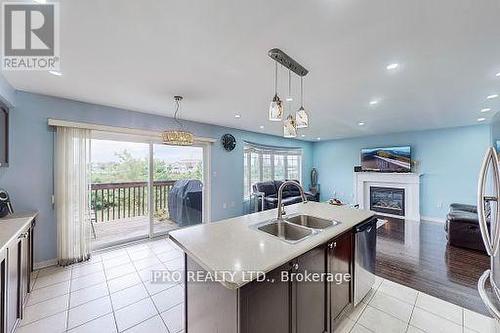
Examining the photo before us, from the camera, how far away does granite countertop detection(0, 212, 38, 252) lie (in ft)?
5.30

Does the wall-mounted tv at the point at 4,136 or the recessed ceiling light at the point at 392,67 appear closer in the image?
the recessed ceiling light at the point at 392,67

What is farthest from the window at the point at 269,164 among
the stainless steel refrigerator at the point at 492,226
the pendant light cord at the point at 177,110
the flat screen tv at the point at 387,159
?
the stainless steel refrigerator at the point at 492,226

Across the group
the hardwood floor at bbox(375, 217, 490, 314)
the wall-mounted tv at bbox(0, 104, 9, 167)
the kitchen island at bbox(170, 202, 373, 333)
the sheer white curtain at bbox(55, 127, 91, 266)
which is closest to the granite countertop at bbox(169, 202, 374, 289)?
the kitchen island at bbox(170, 202, 373, 333)

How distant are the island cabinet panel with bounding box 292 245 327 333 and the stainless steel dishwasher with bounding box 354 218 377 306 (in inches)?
22.9

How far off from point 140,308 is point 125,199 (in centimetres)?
245

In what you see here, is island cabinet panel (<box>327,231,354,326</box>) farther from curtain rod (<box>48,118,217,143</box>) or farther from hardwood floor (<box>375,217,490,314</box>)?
curtain rod (<box>48,118,217,143</box>)

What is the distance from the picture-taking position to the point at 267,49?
6.07 ft

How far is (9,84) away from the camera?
8.53 feet

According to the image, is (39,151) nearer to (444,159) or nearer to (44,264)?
(44,264)

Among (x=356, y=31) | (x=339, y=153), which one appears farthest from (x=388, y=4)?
(x=339, y=153)

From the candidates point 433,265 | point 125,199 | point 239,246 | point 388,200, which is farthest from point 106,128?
point 388,200

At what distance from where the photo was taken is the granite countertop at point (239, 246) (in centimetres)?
116

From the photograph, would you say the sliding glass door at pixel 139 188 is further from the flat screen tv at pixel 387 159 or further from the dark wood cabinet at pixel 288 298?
the flat screen tv at pixel 387 159

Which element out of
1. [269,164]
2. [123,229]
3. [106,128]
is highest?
[106,128]
